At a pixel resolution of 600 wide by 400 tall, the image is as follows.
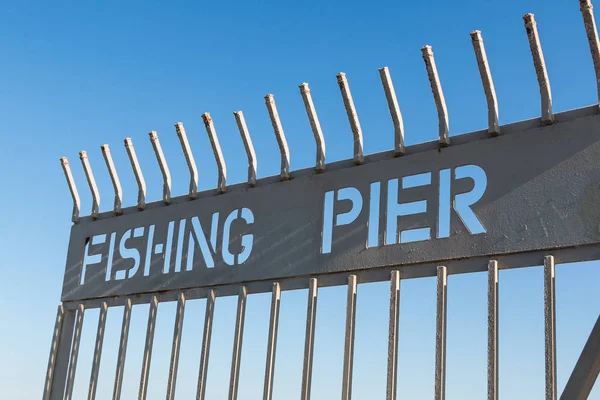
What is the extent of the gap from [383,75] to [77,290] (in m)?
3.60

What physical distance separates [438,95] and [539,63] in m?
0.68

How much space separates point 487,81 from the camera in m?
5.06

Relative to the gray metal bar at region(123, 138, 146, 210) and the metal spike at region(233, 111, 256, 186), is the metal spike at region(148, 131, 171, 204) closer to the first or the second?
the gray metal bar at region(123, 138, 146, 210)

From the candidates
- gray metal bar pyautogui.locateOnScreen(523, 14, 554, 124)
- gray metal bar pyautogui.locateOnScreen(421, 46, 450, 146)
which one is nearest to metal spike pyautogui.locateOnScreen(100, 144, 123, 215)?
gray metal bar pyautogui.locateOnScreen(421, 46, 450, 146)

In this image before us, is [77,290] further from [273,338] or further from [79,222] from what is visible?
[273,338]

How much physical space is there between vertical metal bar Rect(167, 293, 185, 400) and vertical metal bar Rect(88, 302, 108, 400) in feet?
3.04

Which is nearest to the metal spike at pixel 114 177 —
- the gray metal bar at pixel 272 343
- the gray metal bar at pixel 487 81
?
the gray metal bar at pixel 272 343

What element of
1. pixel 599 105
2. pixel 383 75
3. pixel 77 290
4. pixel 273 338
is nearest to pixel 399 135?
pixel 383 75

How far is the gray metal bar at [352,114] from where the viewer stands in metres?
5.63

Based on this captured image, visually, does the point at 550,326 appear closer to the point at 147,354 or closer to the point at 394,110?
the point at 394,110

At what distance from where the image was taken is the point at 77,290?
285 inches

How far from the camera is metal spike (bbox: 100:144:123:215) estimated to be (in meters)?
7.16

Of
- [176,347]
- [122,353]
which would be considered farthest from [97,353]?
[176,347]

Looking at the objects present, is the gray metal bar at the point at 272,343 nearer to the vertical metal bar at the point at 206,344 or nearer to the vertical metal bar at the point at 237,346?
the vertical metal bar at the point at 237,346
